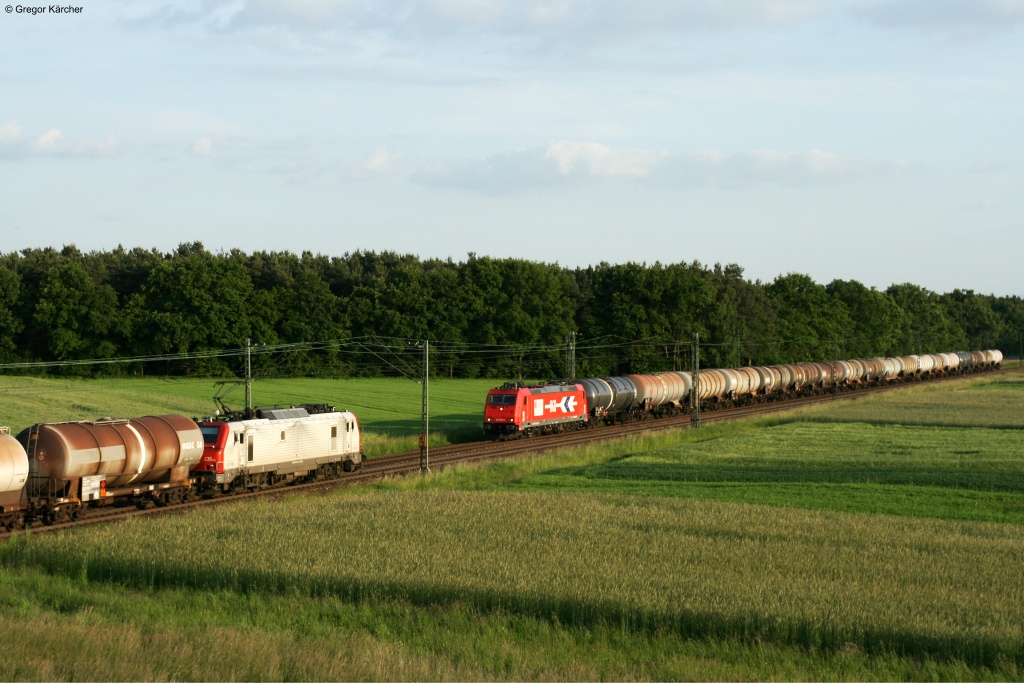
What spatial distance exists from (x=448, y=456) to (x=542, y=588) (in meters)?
30.1

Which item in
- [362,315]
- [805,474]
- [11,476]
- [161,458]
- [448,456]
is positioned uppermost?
[362,315]

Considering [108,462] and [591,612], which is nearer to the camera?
[591,612]

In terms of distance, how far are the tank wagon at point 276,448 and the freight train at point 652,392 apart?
47.7 ft

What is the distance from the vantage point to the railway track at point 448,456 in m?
32.7

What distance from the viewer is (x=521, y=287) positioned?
386ft

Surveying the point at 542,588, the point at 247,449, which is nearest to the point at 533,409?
the point at 247,449

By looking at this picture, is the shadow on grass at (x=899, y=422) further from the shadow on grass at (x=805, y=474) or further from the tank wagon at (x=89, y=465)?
the tank wagon at (x=89, y=465)

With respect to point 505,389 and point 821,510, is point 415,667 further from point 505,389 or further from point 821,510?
point 505,389

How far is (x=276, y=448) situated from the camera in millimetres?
39312

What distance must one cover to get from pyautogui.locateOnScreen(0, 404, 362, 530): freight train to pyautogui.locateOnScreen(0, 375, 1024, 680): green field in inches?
122

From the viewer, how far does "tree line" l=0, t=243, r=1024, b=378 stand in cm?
9844

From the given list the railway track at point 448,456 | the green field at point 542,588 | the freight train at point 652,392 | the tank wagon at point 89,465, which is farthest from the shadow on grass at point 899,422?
the tank wagon at point 89,465

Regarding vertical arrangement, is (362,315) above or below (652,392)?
above

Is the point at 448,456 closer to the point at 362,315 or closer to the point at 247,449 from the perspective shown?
the point at 247,449
